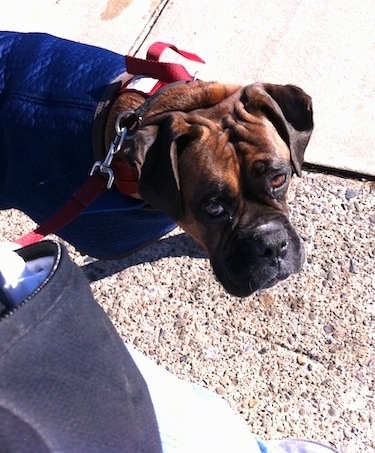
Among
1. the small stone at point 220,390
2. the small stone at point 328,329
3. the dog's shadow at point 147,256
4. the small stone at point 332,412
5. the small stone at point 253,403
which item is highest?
the dog's shadow at point 147,256

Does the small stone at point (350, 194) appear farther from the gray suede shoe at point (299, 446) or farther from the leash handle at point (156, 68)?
the gray suede shoe at point (299, 446)

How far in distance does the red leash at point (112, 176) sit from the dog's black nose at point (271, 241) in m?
0.61

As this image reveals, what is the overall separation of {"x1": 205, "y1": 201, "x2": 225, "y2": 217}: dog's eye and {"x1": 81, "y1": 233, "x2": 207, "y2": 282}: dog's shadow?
3.31ft

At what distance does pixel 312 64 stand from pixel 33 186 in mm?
2257

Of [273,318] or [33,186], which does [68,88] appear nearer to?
[33,186]

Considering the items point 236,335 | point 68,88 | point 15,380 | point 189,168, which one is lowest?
point 236,335

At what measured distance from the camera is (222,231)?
2.94 meters

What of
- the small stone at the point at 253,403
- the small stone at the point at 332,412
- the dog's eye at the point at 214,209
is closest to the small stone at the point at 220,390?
the small stone at the point at 253,403

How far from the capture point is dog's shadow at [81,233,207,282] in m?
3.88

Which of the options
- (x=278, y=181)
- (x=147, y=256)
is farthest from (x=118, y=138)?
(x=147, y=256)

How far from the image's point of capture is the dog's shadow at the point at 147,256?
388 cm

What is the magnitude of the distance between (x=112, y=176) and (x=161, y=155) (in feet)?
0.73

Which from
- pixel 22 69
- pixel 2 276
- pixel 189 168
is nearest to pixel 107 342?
pixel 2 276

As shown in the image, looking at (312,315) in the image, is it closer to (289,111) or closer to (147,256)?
(147,256)
